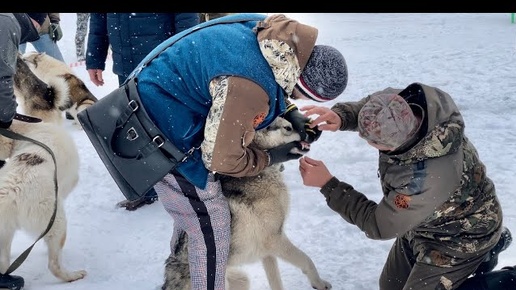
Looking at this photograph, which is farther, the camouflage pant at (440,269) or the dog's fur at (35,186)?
the dog's fur at (35,186)

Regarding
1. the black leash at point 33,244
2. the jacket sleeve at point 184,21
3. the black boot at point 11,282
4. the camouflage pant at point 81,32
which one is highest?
the jacket sleeve at point 184,21

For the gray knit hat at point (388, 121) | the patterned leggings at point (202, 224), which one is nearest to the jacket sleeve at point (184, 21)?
the patterned leggings at point (202, 224)

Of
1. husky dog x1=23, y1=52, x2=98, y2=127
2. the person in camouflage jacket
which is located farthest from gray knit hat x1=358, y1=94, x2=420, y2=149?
husky dog x1=23, y1=52, x2=98, y2=127

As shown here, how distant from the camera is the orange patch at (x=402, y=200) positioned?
202 cm

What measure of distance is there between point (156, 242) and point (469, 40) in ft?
24.3

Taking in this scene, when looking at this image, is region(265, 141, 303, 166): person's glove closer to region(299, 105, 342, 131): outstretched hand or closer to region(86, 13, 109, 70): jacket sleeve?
region(299, 105, 342, 131): outstretched hand

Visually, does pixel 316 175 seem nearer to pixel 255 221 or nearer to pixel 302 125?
pixel 302 125

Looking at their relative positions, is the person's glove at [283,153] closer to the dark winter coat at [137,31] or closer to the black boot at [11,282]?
the dark winter coat at [137,31]

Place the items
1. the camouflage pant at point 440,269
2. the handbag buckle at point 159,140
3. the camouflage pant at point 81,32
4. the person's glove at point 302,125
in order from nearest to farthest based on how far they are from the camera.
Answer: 1. the handbag buckle at point 159,140
2. the camouflage pant at point 440,269
3. the person's glove at point 302,125
4. the camouflage pant at point 81,32

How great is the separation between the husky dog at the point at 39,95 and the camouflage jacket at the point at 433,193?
2367mm

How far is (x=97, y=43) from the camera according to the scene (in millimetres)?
4262

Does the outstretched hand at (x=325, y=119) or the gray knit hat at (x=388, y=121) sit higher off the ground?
the gray knit hat at (x=388, y=121)
